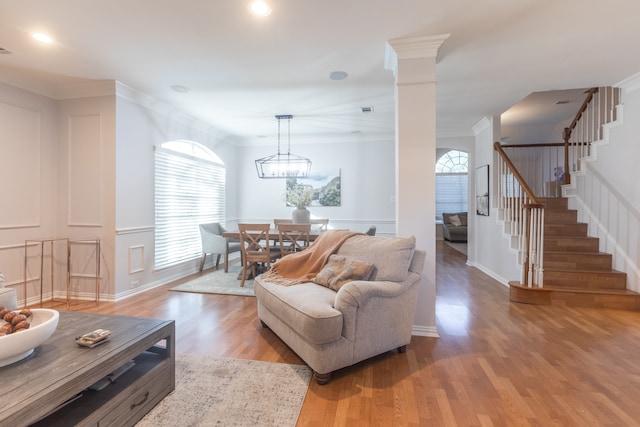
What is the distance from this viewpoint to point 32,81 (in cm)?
335

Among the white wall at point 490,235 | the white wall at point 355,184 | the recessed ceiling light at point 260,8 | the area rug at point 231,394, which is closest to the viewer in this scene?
the area rug at point 231,394

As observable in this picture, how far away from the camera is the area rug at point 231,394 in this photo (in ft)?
5.15

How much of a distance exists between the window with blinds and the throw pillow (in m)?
2.95

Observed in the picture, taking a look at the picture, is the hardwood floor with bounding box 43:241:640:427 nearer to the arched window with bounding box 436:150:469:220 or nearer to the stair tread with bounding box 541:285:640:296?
the stair tread with bounding box 541:285:640:296

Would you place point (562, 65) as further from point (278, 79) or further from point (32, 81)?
point (32, 81)

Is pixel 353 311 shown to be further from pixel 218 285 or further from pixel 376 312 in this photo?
pixel 218 285

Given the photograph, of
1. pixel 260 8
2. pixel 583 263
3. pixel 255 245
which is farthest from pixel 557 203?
pixel 260 8

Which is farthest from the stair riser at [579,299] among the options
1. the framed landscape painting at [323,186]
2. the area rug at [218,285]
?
the framed landscape painting at [323,186]

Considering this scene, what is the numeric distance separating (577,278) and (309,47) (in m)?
→ 4.18

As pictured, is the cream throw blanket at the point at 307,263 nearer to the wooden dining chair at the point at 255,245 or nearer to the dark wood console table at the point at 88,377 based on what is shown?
the dark wood console table at the point at 88,377

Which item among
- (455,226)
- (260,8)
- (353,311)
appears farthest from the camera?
(455,226)

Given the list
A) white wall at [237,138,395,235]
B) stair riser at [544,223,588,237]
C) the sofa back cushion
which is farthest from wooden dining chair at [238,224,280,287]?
the sofa back cushion

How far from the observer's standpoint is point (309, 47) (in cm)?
271

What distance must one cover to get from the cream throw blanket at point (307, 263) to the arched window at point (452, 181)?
24.9ft
